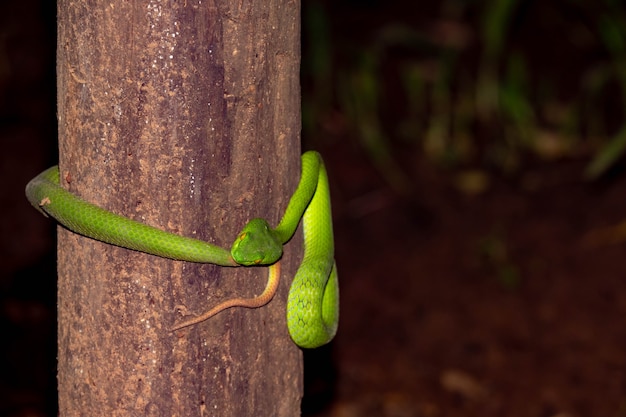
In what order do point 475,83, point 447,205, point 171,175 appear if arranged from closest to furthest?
point 171,175
point 447,205
point 475,83

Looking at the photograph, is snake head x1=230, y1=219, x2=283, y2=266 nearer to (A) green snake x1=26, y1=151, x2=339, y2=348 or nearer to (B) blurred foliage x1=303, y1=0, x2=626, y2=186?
(A) green snake x1=26, y1=151, x2=339, y2=348

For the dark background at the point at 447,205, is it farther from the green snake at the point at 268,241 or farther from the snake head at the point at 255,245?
the snake head at the point at 255,245

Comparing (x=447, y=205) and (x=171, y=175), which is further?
(x=447, y=205)

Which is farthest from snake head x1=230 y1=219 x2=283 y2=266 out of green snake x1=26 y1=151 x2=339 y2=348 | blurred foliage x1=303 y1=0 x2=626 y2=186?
blurred foliage x1=303 y1=0 x2=626 y2=186

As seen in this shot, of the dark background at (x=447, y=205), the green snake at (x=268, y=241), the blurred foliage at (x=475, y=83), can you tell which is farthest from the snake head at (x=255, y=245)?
the blurred foliage at (x=475, y=83)

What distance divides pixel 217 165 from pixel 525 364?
3.55 metres

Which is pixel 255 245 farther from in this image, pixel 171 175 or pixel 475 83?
pixel 475 83

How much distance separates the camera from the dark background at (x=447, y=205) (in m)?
5.02

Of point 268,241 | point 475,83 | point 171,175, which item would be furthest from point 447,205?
point 171,175

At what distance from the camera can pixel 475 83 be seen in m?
7.08

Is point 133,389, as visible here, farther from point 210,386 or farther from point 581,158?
point 581,158

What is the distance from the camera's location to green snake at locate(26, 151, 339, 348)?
6.54 ft

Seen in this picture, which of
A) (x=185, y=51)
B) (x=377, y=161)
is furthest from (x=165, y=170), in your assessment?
(x=377, y=161)

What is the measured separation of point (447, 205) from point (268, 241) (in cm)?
437
